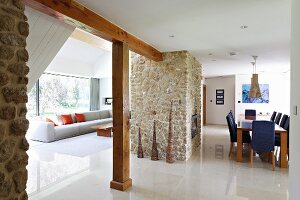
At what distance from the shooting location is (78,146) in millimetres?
6027

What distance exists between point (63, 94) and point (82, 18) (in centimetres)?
744

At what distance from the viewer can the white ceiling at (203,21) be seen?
2.44 metres

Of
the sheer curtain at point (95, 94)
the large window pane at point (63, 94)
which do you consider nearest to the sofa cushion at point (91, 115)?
the large window pane at point (63, 94)

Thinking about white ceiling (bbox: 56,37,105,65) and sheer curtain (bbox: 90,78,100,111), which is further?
sheer curtain (bbox: 90,78,100,111)

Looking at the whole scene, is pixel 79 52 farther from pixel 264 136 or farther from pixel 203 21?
pixel 264 136

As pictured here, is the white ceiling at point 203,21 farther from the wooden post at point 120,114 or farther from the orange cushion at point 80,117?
the orange cushion at point 80,117

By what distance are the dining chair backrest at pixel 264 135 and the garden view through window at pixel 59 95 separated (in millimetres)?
7311

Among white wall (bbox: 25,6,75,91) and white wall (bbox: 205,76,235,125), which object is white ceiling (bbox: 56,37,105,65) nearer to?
white wall (bbox: 25,6,75,91)

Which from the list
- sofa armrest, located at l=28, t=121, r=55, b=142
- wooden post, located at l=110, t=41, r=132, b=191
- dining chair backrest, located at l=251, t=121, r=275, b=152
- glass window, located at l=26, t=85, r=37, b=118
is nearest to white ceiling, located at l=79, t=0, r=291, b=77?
wooden post, located at l=110, t=41, r=132, b=191

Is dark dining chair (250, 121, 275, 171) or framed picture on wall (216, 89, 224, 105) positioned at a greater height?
framed picture on wall (216, 89, 224, 105)

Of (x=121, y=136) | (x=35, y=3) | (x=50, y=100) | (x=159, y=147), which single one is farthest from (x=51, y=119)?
(x=35, y=3)

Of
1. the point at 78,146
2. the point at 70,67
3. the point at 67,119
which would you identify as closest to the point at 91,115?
the point at 67,119

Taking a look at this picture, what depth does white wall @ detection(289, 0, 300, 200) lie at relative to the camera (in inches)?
74.2

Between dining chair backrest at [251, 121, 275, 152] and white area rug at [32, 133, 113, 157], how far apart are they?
3.74 metres
